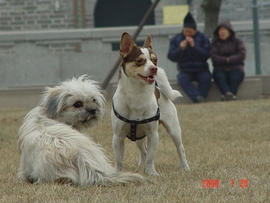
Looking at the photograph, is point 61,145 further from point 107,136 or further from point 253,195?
point 107,136

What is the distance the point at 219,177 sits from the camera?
6.45 metres

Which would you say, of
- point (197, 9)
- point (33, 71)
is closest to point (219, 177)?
point (33, 71)

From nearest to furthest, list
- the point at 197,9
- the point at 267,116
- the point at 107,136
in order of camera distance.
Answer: the point at 107,136 → the point at 267,116 → the point at 197,9

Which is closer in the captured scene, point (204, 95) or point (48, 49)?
point (204, 95)

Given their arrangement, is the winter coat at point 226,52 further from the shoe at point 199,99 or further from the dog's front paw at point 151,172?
the dog's front paw at point 151,172

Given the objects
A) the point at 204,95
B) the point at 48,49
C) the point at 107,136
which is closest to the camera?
the point at 107,136

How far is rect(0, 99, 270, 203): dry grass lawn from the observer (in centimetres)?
545

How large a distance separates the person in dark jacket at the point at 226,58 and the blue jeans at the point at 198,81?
282 mm

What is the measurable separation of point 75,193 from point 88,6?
1056 inches

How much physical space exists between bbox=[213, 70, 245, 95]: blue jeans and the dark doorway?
16.5 meters

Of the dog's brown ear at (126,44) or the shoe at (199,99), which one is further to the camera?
the shoe at (199,99)

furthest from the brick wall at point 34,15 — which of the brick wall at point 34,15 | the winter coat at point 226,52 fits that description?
the winter coat at point 226,52

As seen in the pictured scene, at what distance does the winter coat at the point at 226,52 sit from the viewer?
51.6ft

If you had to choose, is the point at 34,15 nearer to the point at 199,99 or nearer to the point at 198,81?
the point at 198,81
